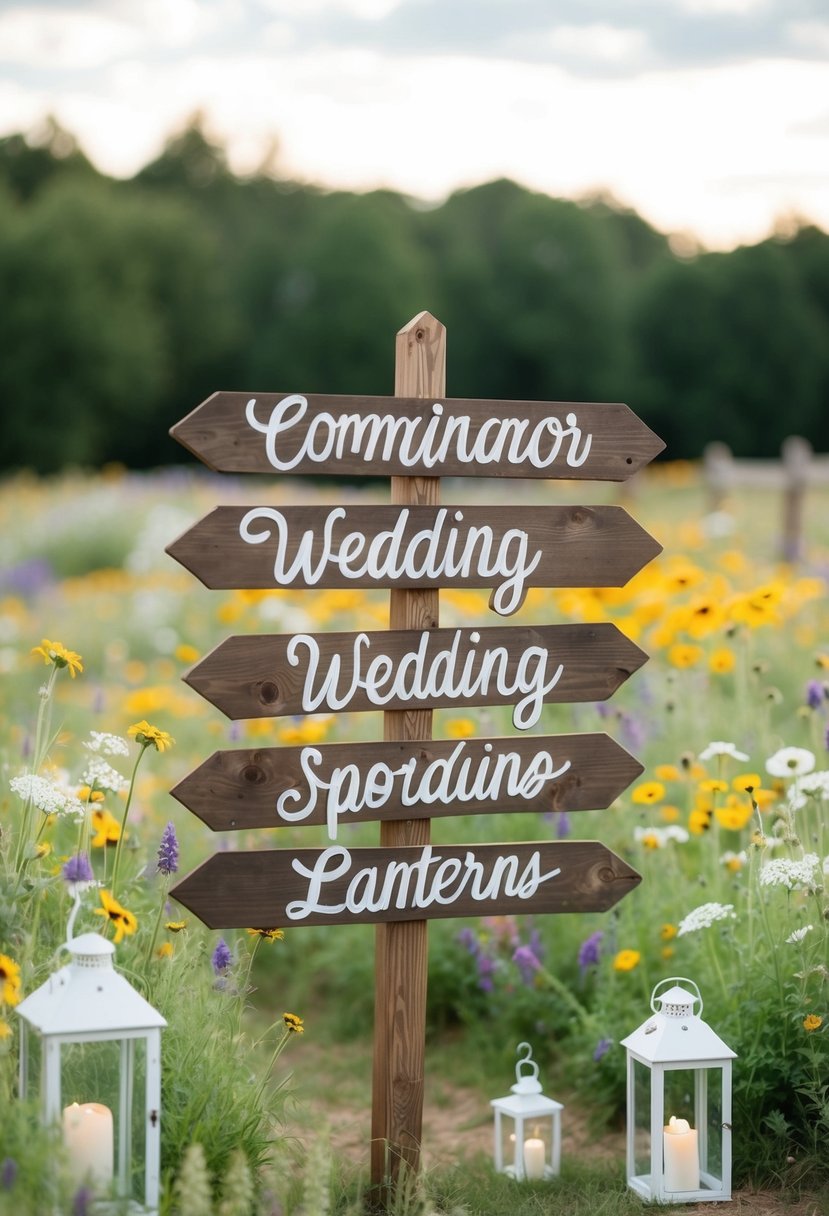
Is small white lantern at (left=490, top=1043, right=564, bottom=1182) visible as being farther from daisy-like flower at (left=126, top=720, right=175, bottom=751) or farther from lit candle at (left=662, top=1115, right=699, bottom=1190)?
daisy-like flower at (left=126, top=720, right=175, bottom=751)

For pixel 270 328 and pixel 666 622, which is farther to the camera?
pixel 270 328

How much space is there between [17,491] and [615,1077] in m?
15.4

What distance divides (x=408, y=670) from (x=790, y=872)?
1.03 m

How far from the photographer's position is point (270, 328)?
35.3m

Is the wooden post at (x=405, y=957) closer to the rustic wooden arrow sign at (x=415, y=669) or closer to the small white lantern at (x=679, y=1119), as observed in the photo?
the rustic wooden arrow sign at (x=415, y=669)

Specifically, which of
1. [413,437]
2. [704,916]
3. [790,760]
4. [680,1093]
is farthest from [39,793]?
[790,760]

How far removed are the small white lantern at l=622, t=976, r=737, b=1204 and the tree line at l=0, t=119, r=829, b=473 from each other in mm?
29033

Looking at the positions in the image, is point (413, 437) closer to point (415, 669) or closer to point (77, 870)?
point (415, 669)

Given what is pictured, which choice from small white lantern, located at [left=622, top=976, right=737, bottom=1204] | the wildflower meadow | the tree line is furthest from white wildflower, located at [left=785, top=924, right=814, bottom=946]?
the tree line

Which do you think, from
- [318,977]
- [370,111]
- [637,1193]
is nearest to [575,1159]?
[637,1193]

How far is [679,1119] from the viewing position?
3.02 meters

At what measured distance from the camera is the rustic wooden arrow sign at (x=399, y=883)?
289 centimetres

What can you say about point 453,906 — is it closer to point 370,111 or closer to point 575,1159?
point 575,1159

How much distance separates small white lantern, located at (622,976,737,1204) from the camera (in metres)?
2.93
